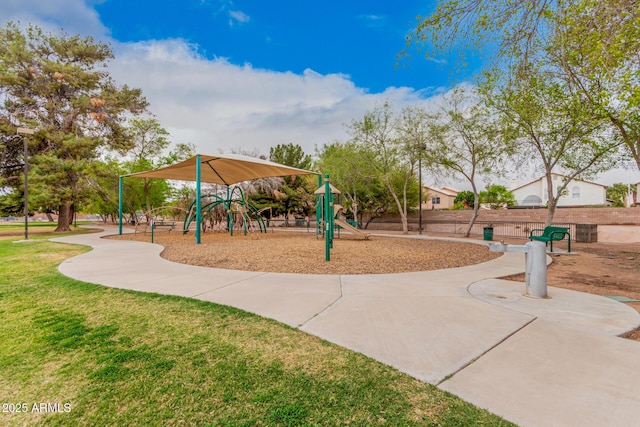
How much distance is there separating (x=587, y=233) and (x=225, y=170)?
64.8ft

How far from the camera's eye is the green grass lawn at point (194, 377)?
1.88 meters

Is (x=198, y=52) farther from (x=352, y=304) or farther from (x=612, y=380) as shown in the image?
(x=612, y=380)

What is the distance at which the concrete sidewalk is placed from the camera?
6.79ft

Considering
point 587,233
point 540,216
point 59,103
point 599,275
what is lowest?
point 599,275

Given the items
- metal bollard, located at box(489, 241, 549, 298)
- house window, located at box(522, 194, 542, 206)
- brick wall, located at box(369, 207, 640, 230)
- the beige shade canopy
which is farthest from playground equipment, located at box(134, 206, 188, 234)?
house window, located at box(522, 194, 542, 206)

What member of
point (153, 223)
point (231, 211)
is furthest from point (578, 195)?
point (153, 223)

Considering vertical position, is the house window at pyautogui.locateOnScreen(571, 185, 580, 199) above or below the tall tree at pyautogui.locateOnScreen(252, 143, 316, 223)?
above

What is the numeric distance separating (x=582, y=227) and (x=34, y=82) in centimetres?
3359

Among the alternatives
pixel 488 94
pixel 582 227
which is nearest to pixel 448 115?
pixel 488 94

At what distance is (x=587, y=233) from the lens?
15430mm

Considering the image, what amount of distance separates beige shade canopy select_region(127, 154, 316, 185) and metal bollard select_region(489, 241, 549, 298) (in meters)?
11.7

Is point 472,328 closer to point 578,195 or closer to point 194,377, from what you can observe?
point 194,377

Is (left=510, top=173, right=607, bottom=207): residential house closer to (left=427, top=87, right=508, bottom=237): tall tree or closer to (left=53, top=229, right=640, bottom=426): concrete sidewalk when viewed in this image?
(left=427, top=87, right=508, bottom=237): tall tree

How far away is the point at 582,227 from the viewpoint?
15594mm
